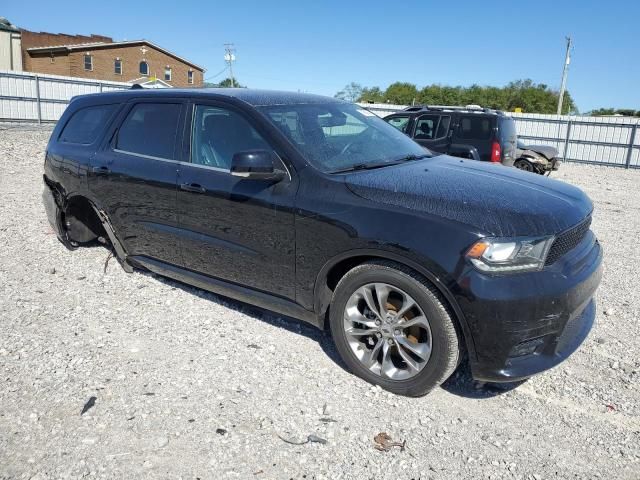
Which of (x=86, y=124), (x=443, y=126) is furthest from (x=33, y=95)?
(x=86, y=124)

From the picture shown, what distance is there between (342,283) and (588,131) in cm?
2034

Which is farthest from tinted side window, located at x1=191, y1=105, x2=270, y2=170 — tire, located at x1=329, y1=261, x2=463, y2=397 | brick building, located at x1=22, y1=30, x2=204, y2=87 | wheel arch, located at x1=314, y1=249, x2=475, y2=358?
brick building, located at x1=22, y1=30, x2=204, y2=87

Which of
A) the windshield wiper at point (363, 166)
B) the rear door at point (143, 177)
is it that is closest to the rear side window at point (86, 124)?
the rear door at point (143, 177)

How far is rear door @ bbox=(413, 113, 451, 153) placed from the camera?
442 inches

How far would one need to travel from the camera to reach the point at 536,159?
49.8ft

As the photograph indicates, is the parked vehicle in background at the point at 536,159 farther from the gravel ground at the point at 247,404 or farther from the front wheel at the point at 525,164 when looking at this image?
the gravel ground at the point at 247,404

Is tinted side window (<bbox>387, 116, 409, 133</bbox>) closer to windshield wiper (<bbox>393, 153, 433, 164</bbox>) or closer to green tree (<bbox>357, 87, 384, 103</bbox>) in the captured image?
windshield wiper (<bbox>393, 153, 433, 164</bbox>)

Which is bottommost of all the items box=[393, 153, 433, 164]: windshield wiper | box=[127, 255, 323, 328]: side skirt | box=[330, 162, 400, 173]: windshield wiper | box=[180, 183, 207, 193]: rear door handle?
box=[127, 255, 323, 328]: side skirt

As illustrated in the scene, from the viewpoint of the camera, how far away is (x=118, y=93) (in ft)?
16.2

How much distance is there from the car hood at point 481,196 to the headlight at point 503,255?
0.05 meters

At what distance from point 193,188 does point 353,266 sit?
57.3 inches

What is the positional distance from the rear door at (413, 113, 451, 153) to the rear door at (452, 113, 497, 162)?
25 centimetres

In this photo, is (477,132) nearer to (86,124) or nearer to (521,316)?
(86,124)

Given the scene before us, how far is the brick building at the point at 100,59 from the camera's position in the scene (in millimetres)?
47188
